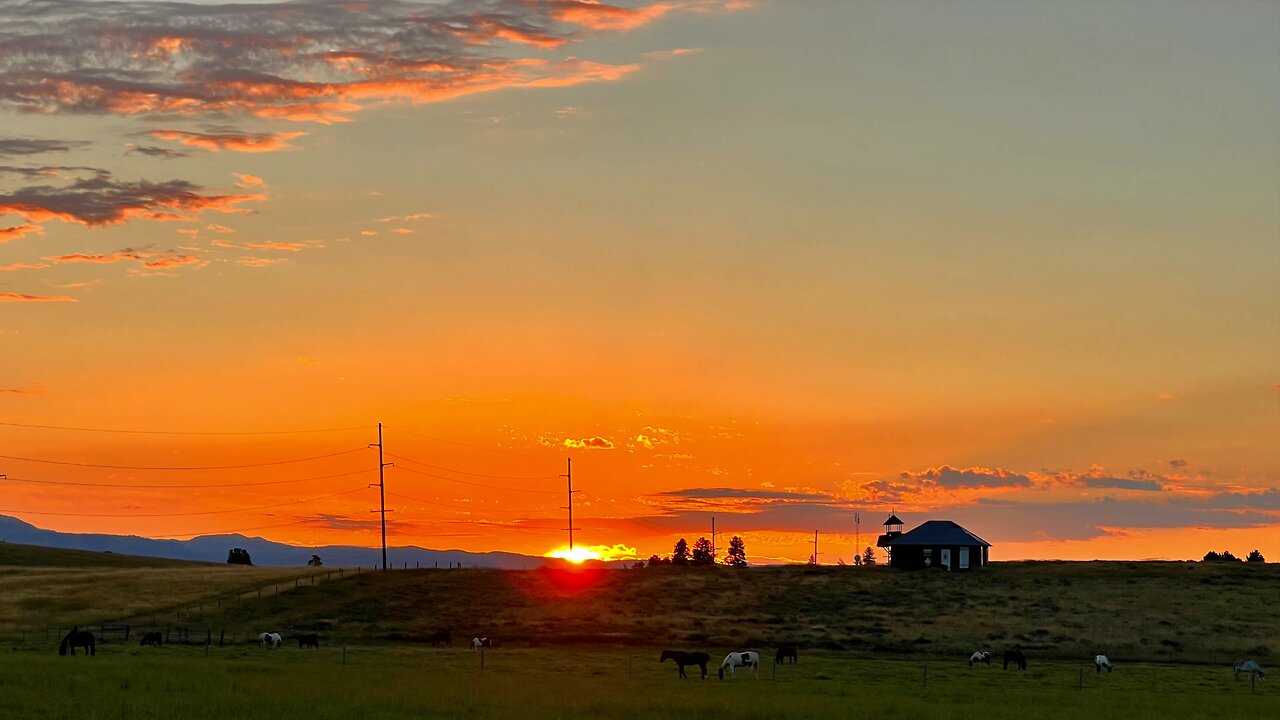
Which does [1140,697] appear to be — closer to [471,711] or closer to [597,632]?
[471,711]

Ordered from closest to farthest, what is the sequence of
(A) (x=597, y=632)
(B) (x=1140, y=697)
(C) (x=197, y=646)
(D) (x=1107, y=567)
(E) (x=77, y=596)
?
1. (B) (x=1140, y=697)
2. (C) (x=197, y=646)
3. (A) (x=597, y=632)
4. (E) (x=77, y=596)
5. (D) (x=1107, y=567)

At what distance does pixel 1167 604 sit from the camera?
122000mm

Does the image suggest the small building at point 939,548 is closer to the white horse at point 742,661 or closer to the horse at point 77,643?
the white horse at point 742,661

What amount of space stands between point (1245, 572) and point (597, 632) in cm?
7202

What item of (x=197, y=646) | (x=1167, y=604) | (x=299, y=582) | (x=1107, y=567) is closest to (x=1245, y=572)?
(x=1107, y=567)

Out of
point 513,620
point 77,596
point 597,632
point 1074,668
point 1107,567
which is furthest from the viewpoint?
point 1107,567

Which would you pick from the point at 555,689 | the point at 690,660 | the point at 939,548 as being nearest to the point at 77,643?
the point at 555,689

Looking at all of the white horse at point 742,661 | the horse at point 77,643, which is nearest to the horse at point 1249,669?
the white horse at point 742,661

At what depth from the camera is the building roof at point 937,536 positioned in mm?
155000

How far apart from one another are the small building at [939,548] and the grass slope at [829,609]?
5128mm

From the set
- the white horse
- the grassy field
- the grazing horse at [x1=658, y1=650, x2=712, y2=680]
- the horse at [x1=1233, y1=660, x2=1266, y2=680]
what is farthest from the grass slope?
the grazing horse at [x1=658, y1=650, x2=712, y2=680]

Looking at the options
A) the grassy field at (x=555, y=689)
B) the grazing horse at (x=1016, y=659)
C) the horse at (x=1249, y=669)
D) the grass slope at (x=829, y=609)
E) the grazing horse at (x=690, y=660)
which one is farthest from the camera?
the grass slope at (x=829, y=609)

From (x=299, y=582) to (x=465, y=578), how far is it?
52.4ft

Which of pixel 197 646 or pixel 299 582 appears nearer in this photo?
pixel 197 646
